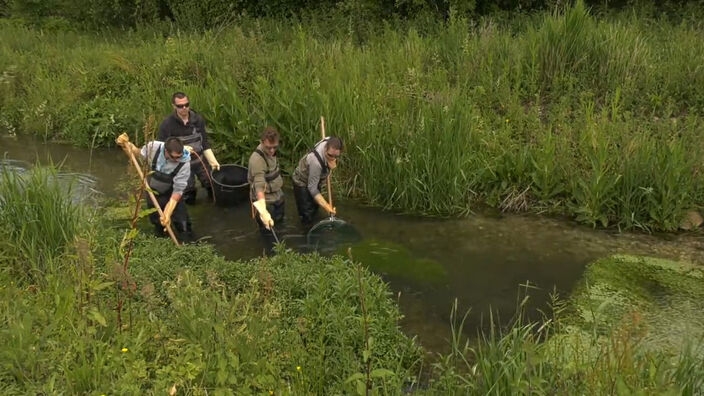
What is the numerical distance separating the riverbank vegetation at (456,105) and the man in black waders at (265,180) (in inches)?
57.3

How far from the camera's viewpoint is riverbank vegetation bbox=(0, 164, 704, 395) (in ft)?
11.8

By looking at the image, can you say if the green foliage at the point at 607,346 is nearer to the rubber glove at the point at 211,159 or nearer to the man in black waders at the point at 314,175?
the man in black waders at the point at 314,175

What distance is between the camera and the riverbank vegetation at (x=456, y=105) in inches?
286

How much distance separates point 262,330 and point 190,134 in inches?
158

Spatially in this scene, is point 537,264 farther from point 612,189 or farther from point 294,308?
point 294,308

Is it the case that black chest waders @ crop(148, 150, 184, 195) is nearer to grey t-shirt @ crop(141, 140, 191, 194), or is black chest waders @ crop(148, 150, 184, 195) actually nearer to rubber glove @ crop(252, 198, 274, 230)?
grey t-shirt @ crop(141, 140, 191, 194)

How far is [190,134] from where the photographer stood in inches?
300

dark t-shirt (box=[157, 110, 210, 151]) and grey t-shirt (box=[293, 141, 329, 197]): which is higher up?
dark t-shirt (box=[157, 110, 210, 151])

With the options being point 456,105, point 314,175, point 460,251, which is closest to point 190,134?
point 314,175

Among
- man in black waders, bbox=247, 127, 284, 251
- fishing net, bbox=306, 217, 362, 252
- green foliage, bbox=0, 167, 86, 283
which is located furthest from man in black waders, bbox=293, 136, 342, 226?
green foliage, bbox=0, 167, 86, 283

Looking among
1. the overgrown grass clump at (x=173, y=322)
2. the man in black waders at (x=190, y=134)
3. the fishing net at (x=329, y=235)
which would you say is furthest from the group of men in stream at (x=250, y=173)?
the overgrown grass clump at (x=173, y=322)

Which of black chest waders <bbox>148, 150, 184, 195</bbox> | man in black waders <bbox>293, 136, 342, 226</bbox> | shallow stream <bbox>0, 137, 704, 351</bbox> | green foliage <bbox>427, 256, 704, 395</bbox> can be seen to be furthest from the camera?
man in black waders <bbox>293, 136, 342, 226</bbox>

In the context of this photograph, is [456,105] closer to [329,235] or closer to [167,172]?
[329,235]

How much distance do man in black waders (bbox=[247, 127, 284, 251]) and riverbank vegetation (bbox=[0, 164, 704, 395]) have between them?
786 millimetres
